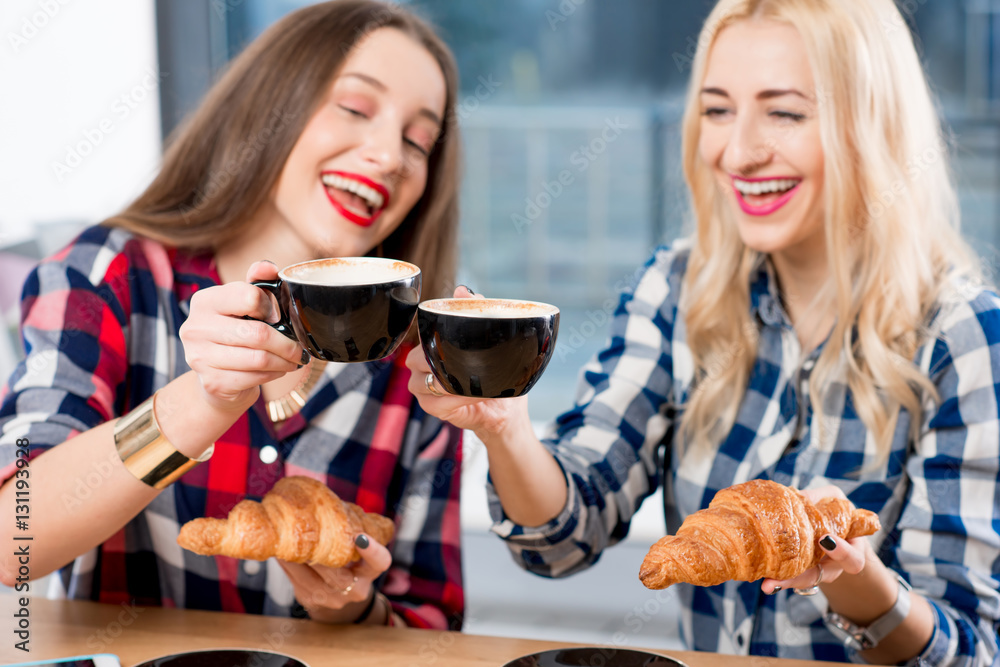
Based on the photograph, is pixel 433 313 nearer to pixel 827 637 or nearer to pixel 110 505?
pixel 110 505

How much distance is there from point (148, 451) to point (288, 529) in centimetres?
18

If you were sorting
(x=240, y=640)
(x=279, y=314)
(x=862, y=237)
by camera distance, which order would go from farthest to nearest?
(x=862, y=237) → (x=240, y=640) → (x=279, y=314)

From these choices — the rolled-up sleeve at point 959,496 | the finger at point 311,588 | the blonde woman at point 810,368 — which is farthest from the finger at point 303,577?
the rolled-up sleeve at point 959,496

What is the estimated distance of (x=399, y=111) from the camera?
52.6 inches

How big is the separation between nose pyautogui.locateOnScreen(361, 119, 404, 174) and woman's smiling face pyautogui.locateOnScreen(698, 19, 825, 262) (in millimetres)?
501

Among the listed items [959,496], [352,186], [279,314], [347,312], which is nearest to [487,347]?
[347,312]

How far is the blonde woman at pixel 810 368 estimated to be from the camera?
124cm

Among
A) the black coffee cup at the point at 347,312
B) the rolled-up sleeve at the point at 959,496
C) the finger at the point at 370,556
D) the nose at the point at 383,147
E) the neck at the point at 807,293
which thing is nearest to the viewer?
the black coffee cup at the point at 347,312

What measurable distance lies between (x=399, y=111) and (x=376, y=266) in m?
0.47

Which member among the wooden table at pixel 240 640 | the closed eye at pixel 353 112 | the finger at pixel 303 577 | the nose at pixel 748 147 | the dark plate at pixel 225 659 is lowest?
the wooden table at pixel 240 640

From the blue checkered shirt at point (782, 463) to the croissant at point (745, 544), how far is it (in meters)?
0.35

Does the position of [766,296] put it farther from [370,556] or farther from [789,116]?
[370,556]

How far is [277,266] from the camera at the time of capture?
137 cm

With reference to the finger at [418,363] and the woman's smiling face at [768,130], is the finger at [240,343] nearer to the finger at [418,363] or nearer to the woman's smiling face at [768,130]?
the finger at [418,363]
